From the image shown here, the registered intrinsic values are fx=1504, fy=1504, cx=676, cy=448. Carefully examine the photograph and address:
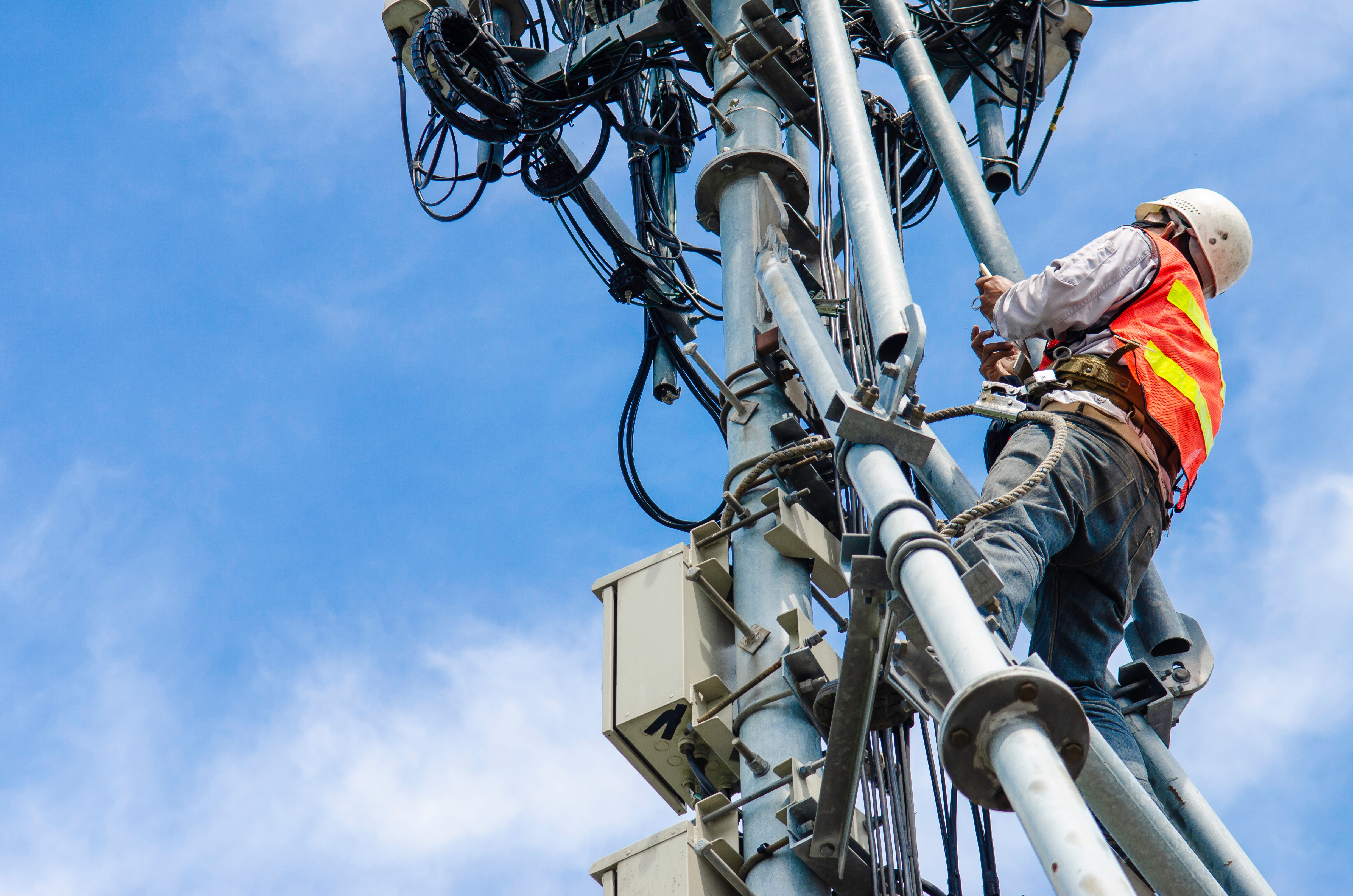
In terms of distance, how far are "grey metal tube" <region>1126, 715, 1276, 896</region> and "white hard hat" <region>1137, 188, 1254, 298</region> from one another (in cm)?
152

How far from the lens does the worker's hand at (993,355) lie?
500cm

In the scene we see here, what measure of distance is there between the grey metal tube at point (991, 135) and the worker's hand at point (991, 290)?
259cm

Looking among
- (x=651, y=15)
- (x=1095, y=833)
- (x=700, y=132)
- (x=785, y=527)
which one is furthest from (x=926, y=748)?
(x=700, y=132)

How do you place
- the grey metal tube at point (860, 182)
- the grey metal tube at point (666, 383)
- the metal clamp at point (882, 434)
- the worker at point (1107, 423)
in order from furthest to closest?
the grey metal tube at point (666, 383) → the worker at point (1107, 423) → the grey metal tube at point (860, 182) → the metal clamp at point (882, 434)

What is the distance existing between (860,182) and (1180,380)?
125cm

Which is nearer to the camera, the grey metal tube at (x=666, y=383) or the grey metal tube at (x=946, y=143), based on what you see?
the grey metal tube at (x=946, y=143)

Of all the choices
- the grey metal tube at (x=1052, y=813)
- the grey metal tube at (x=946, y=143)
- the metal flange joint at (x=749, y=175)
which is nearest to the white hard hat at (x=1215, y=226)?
the grey metal tube at (x=946, y=143)

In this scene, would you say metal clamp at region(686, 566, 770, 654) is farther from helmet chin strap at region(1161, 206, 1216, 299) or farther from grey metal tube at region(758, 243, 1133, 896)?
helmet chin strap at region(1161, 206, 1216, 299)

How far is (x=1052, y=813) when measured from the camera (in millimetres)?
2184

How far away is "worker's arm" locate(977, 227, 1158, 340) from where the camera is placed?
4.43 meters

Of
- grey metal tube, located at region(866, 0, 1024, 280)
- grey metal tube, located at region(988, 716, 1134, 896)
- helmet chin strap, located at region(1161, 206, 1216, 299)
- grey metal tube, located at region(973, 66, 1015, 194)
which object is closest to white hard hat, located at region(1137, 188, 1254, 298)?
helmet chin strap, located at region(1161, 206, 1216, 299)

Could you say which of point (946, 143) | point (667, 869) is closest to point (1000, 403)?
point (946, 143)

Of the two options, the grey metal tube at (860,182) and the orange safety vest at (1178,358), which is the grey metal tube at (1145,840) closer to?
the grey metal tube at (860,182)

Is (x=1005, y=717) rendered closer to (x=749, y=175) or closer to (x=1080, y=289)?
(x=1080, y=289)
